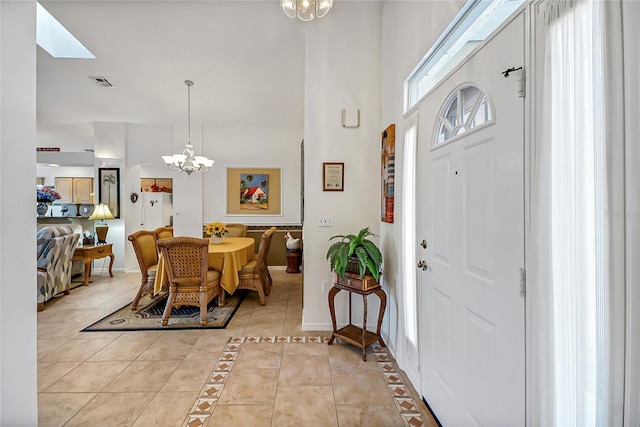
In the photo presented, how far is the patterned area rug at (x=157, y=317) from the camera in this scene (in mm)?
2906

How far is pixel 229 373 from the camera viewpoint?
210 centimetres

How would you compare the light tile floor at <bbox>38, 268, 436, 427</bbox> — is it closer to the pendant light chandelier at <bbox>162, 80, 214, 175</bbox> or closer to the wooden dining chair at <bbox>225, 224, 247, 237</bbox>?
the wooden dining chair at <bbox>225, 224, 247, 237</bbox>

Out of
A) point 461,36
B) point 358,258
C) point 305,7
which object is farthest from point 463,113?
point 358,258

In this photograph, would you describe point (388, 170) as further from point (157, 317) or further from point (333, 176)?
point (157, 317)

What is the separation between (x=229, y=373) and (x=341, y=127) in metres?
2.40

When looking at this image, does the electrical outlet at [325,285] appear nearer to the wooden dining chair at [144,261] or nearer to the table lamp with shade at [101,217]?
the wooden dining chair at [144,261]

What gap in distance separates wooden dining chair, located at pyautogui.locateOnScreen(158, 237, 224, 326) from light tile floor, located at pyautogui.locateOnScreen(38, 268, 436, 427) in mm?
319

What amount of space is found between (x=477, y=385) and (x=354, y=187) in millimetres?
1899

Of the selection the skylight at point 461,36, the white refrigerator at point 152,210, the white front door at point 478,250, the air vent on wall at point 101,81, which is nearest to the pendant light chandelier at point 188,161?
the air vent on wall at point 101,81

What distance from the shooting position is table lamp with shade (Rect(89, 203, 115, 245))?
5.02 m

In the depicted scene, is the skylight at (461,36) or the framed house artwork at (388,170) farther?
the framed house artwork at (388,170)

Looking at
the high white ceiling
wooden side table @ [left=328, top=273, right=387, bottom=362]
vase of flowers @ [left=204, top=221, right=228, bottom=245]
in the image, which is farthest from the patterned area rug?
the high white ceiling

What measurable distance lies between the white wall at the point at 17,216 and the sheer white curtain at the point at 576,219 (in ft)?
5.55

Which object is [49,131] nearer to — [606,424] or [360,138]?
[360,138]
